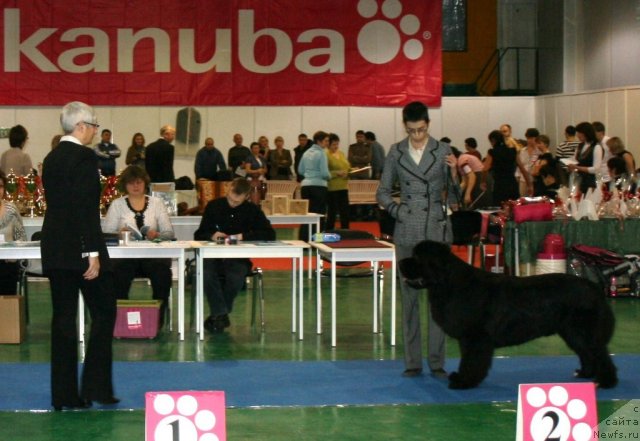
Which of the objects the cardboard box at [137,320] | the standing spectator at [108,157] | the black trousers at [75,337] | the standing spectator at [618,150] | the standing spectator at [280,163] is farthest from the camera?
the standing spectator at [280,163]

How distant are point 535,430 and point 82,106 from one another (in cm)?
274

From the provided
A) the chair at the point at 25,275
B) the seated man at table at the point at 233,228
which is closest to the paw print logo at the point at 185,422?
the seated man at table at the point at 233,228

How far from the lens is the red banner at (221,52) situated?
17.9m

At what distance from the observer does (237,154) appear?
17.9m

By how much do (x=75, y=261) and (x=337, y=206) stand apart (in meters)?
9.67

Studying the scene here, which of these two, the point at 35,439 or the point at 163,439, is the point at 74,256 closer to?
the point at 35,439

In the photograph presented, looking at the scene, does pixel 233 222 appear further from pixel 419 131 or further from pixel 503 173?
pixel 503 173

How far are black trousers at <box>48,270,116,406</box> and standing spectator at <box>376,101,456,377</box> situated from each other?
66.5 inches

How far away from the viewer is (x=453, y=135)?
2055 cm

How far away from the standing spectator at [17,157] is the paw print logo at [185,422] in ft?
→ 27.1

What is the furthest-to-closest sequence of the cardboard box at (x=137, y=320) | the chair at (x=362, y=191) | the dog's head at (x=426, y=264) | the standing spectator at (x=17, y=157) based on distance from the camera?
1. the chair at (x=362, y=191)
2. the standing spectator at (x=17, y=157)
3. the cardboard box at (x=137, y=320)
4. the dog's head at (x=426, y=264)

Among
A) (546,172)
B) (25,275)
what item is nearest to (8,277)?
(25,275)

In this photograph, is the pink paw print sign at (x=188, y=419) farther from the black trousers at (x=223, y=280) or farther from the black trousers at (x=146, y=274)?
the black trousers at (x=146, y=274)

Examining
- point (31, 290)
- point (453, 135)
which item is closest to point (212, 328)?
point (31, 290)
